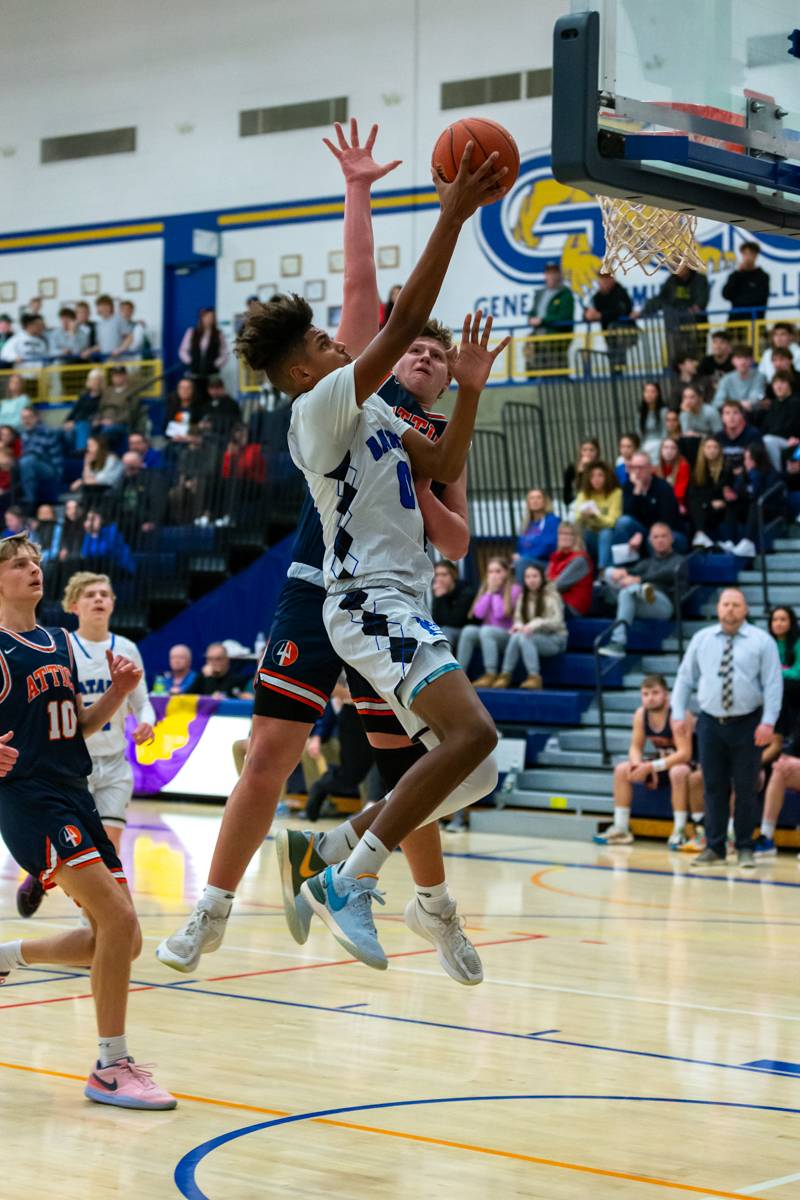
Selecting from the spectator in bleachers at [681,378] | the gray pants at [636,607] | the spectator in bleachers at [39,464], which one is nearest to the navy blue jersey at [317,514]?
the gray pants at [636,607]

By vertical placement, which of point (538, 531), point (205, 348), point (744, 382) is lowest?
point (538, 531)

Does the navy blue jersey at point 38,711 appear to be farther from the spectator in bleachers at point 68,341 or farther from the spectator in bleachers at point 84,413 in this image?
the spectator in bleachers at point 68,341

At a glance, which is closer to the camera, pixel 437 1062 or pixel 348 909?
pixel 348 909

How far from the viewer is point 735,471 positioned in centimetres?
1573

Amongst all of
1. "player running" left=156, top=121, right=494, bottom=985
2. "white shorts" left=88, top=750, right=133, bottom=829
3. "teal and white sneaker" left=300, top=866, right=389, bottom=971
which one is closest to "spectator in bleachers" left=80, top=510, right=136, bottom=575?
"white shorts" left=88, top=750, right=133, bottom=829

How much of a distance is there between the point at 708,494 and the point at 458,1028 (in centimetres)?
993

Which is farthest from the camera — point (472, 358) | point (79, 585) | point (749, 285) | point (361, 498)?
point (749, 285)

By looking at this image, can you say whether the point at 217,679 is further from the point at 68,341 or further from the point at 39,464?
the point at 68,341

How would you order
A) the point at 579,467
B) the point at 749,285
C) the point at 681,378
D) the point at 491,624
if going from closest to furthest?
1. the point at 491,624
2. the point at 579,467
3. the point at 681,378
4. the point at 749,285

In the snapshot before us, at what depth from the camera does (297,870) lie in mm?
4961

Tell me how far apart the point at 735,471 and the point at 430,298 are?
38.3ft

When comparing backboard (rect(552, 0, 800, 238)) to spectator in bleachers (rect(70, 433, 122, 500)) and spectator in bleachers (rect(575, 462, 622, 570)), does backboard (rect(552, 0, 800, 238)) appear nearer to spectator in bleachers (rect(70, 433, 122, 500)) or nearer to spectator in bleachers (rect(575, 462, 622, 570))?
spectator in bleachers (rect(575, 462, 622, 570))

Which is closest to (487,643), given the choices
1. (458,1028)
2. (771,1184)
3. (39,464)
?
(39,464)

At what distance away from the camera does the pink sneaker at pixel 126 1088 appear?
5312 millimetres
